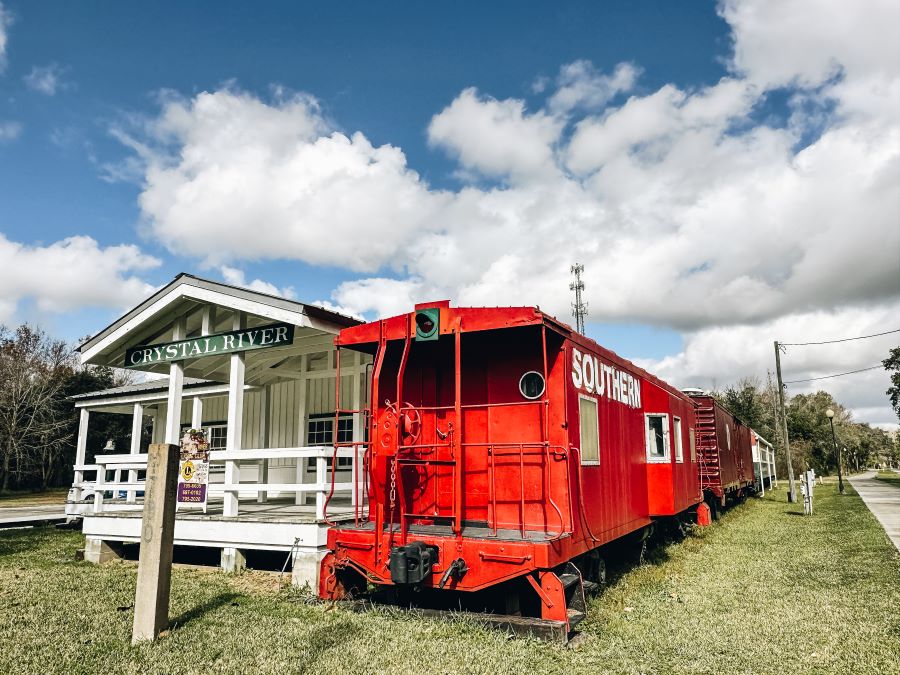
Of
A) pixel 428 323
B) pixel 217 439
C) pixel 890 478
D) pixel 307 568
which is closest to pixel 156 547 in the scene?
pixel 307 568

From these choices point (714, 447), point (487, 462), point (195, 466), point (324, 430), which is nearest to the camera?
point (487, 462)

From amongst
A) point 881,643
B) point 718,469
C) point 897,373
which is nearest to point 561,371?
point 881,643

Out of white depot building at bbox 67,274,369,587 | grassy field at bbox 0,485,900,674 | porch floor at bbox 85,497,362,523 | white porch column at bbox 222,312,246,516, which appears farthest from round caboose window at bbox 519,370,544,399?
white porch column at bbox 222,312,246,516

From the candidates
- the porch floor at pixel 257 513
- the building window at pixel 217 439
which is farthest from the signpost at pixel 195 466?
the building window at pixel 217 439

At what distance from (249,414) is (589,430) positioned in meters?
9.67

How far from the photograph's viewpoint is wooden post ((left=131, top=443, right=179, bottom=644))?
550cm

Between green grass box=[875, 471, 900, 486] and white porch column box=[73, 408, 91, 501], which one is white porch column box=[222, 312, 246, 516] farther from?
green grass box=[875, 471, 900, 486]

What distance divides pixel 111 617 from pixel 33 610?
1.01 metres

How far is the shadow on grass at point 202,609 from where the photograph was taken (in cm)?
Result: 599

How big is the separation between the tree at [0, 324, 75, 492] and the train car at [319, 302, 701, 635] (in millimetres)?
31642

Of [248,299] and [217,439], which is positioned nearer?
[248,299]

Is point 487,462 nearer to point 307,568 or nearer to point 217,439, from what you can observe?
point 307,568

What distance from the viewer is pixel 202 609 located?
6484mm

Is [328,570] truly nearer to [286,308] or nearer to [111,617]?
[111,617]
